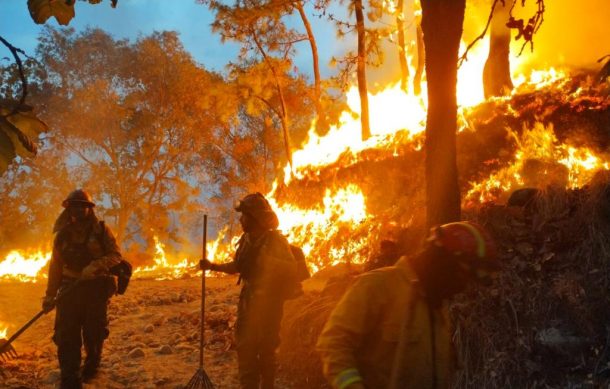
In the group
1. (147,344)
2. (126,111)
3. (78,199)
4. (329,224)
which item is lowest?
(147,344)

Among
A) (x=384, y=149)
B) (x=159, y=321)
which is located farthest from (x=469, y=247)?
(x=384, y=149)

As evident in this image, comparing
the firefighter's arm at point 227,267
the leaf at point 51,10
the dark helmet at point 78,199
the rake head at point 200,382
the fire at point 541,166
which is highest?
the fire at point 541,166

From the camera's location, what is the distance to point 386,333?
2.32 m

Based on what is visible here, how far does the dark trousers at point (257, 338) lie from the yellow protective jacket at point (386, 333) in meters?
2.46

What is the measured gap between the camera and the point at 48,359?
707 cm

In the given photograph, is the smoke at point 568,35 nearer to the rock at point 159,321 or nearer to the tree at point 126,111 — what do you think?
the rock at point 159,321

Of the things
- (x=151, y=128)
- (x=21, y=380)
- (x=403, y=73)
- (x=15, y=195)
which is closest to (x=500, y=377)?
(x=21, y=380)

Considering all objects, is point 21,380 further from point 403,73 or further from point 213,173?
point 213,173

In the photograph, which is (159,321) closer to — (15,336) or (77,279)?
(15,336)

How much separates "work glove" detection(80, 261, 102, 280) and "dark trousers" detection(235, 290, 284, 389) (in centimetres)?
171

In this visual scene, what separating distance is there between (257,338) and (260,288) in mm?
469

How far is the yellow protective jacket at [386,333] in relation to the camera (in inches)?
90.3

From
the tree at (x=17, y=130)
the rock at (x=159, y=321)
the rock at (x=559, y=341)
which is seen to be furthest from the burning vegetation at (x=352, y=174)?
the tree at (x=17, y=130)

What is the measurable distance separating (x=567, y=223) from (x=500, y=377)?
2360 mm
